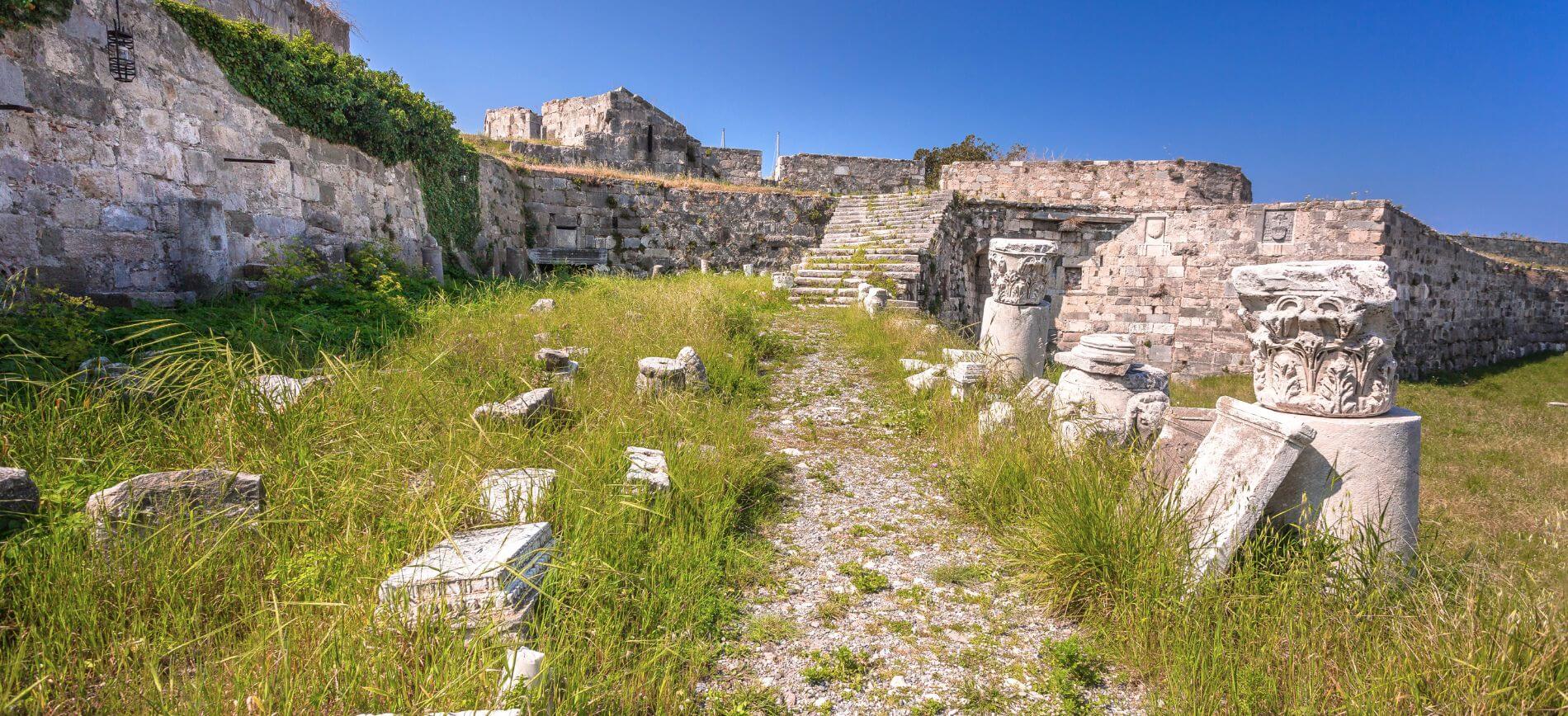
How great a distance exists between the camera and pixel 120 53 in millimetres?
5734

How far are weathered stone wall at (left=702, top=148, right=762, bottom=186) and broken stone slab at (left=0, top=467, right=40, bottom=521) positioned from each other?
18872 mm

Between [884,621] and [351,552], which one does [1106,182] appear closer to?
[884,621]

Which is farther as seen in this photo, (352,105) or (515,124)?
(515,124)

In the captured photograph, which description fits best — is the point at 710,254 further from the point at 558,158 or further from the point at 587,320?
the point at 587,320

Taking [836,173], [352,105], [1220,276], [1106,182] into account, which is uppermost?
[836,173]

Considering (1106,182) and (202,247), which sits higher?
(1106,182)

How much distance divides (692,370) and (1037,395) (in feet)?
9.21

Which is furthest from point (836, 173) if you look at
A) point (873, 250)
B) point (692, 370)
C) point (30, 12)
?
point (30, 12)

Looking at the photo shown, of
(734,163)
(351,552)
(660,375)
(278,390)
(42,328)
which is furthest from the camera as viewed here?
(734,163)

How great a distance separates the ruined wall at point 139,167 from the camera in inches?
201

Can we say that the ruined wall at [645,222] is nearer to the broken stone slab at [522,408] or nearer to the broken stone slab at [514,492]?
the broken stone slab at [522,408]

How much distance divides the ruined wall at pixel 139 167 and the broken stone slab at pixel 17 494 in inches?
165

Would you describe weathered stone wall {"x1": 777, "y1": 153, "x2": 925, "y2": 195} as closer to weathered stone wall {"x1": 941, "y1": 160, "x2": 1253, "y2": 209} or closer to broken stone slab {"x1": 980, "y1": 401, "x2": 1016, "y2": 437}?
weathered stone wall {"x1": 941, "y1": 160, "x2": 1253, "y2": 209}

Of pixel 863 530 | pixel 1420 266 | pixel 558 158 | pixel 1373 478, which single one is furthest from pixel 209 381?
pixel 1420 266
